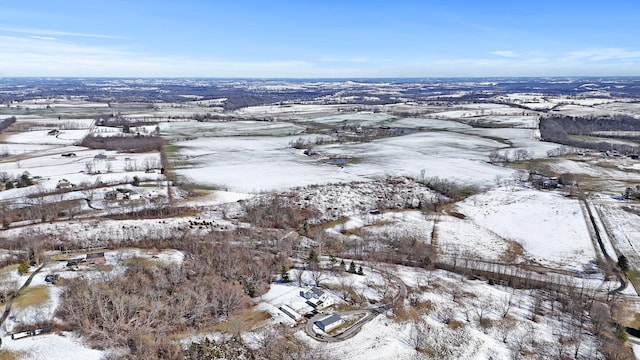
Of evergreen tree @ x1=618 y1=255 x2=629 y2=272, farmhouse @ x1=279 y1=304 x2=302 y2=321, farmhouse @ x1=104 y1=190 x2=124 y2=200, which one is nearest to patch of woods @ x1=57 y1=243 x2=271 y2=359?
farmhouse @ x1=279 y1=304 x2=302 y2=321

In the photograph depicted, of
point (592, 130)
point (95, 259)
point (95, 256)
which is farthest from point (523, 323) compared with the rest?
point (592, 130)

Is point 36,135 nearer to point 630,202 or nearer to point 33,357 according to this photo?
point 33,357

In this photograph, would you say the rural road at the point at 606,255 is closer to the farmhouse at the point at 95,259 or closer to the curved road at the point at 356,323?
the curved road at the point at 356,323

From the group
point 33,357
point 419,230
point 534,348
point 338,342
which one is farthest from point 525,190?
point 33,357

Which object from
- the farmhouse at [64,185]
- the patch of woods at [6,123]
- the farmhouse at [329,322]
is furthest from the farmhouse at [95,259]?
the patch of woods at [6,123]

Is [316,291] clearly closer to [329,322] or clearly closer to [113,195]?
[329,322]
